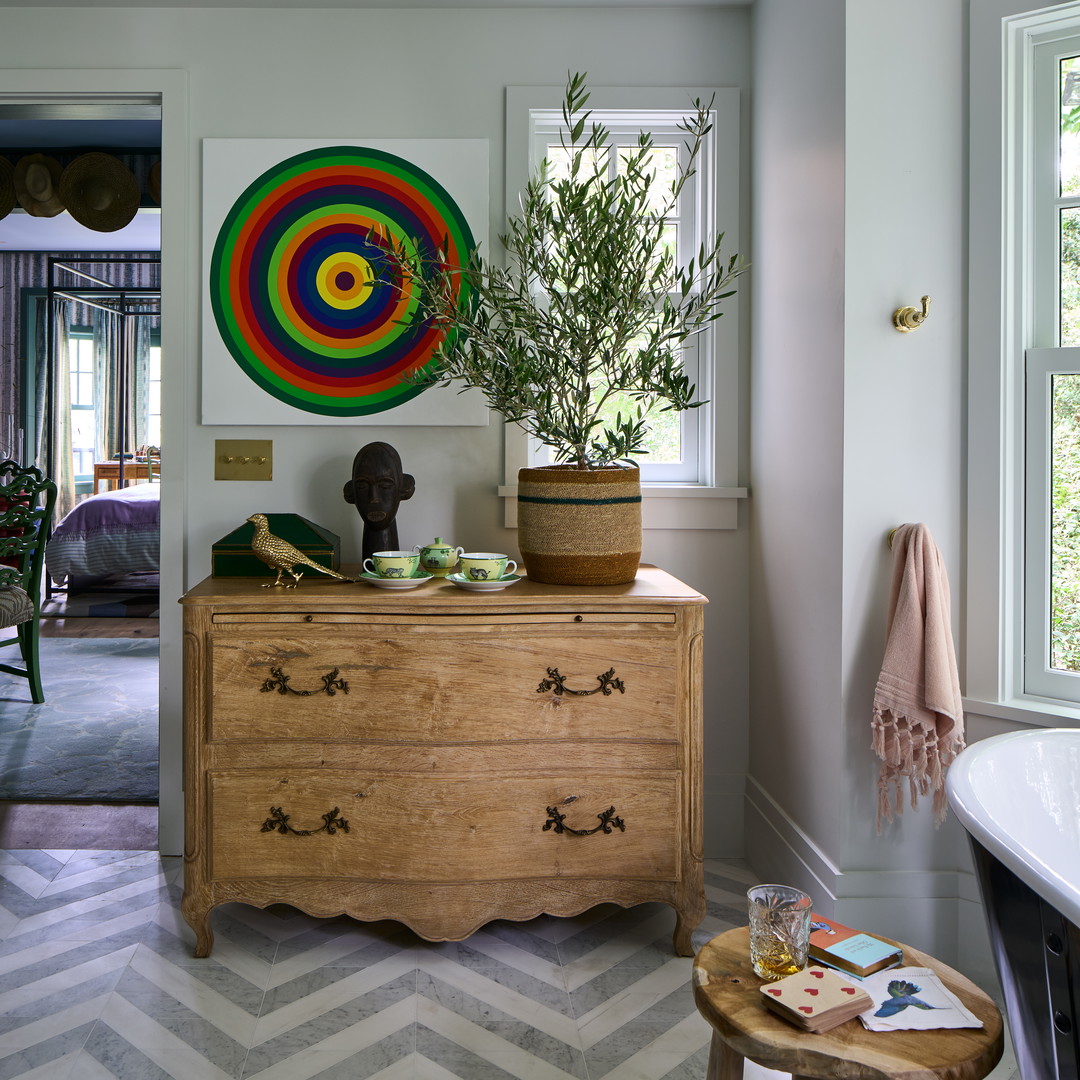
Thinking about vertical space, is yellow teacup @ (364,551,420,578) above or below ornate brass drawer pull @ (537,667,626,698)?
above

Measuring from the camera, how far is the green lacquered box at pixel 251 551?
238 centimetres

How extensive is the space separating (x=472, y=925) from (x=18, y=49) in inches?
107

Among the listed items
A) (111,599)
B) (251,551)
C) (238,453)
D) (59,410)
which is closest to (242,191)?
(238,453)

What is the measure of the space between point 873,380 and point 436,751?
129 cm

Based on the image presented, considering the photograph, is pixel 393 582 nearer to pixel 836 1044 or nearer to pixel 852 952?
pixel 852 952

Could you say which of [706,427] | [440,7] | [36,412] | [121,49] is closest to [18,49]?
[121,49]

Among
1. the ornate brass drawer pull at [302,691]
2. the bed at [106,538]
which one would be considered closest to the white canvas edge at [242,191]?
the ornate brass drawer pull at [302,691]

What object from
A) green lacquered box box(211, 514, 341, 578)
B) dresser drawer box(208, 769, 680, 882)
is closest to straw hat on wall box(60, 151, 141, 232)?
green lacquered box box(211, 514, 341, 578)

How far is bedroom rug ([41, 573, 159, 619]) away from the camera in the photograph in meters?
6.37

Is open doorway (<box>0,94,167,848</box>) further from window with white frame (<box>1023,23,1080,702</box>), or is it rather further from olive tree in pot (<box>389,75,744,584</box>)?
window with white frame (<box>1023,23,1080,702</box>)

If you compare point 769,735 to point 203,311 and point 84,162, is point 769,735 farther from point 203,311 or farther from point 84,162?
point 84,162

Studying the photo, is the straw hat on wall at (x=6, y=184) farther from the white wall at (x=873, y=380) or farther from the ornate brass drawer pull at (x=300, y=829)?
the white wall at (x=873, y=380)

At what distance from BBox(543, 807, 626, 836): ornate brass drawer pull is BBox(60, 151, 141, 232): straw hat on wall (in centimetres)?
332

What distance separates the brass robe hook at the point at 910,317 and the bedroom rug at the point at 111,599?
556cm
